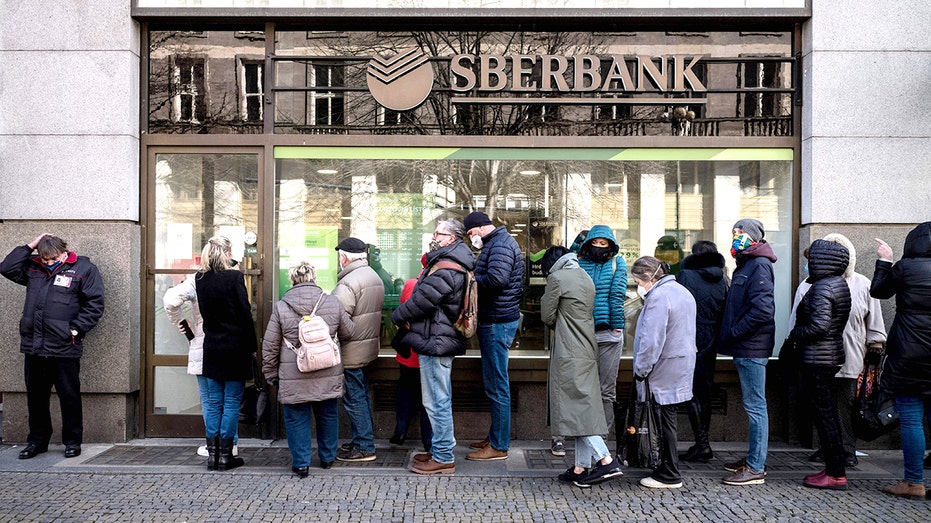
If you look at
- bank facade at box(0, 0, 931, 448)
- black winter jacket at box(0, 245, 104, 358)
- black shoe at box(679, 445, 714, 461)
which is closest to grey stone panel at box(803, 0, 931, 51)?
bank facade at box(0, 0, 931, 448)

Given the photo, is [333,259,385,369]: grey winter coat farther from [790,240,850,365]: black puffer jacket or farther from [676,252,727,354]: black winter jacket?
[790,240,850,365]: black puffer jacket

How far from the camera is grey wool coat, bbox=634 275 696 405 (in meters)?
5.65

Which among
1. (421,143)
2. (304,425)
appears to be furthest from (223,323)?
(421,143)

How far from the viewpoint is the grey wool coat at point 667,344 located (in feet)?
18.5

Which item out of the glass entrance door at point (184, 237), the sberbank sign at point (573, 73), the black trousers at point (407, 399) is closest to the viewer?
the black trousers at point (407, 399)

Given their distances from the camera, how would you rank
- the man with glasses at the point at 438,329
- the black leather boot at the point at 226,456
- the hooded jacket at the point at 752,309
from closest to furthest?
the hooded jacket at the point at 752,309 → the man with glasses at the point at 438,329 → the black leather boot at the point at 226,456

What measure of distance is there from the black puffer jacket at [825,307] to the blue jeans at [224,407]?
4.61 metres

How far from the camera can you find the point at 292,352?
6.01 meters

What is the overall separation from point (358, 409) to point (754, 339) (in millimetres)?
3359

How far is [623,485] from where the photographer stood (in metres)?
5.91

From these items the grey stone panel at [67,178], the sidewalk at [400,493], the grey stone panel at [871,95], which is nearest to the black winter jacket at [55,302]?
the grey stone panel at [67,178]

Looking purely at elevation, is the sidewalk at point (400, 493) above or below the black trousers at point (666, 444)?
below

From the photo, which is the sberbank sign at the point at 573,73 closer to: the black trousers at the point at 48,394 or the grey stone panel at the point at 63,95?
the grey stone panel at the point at 63,95

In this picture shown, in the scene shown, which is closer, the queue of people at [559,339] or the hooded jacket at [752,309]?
the queue of people at [559,339]
